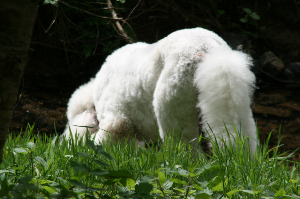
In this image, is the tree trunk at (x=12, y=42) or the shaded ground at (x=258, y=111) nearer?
the tree trunk at (x=12, y=42)

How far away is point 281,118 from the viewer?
5.42m

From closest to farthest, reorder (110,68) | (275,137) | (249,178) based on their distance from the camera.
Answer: (249,178)
(110,68)
(275,137)

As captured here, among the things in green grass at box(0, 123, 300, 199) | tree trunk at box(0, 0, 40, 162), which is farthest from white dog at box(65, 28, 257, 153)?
tree trunk at box(0, 0, 40, 162)

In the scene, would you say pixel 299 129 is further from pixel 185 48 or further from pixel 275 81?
pixel 185 48

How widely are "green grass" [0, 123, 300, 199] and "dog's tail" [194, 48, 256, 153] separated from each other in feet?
0.48

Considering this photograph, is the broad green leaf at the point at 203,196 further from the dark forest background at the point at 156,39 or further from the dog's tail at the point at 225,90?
the dark forest background at the point at 156,39

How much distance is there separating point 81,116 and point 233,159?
2111 millimetres

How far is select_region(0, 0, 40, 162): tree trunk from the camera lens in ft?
5.03

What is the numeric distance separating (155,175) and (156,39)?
6.28 m

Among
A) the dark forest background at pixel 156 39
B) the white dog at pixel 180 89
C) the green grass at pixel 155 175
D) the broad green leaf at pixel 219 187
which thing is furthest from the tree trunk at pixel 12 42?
the dark forest background at pixel 156 39

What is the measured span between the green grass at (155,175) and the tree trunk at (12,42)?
0.84 feet

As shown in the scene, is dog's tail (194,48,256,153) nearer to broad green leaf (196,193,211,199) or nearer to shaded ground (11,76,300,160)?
broad green leaf (196,193,211,199)

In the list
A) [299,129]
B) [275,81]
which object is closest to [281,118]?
[299,129]

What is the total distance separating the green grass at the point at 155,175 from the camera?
56.2 inches
